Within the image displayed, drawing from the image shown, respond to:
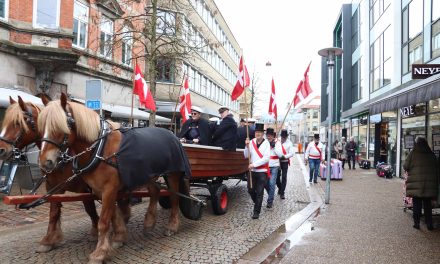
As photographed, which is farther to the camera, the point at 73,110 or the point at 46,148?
the point at 73,110

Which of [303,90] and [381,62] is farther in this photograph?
[381,62]

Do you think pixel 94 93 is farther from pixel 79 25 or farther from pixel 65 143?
pixel 79 25

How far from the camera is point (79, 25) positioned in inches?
639

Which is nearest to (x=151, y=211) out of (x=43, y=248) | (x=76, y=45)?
(x=43, y=248)

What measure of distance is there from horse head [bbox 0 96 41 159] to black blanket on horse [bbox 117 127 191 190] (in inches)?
48.3

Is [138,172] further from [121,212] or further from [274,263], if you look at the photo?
[274,263]

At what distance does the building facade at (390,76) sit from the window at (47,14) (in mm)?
11663

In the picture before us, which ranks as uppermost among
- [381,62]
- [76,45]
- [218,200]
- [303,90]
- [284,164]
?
[381,62]

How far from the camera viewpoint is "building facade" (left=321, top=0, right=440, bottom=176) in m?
10.4

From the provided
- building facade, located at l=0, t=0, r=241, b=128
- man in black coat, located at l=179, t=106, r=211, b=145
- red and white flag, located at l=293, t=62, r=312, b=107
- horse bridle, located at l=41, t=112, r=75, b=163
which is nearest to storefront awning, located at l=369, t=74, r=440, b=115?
red and white flag, located at l=293, t=62, r=312, b=107

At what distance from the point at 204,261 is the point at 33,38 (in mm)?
11684

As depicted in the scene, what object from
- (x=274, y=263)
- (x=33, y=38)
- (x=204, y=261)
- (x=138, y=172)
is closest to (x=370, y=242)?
(x=274, y=263)

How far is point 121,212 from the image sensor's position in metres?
5.46

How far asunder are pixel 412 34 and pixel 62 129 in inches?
619
